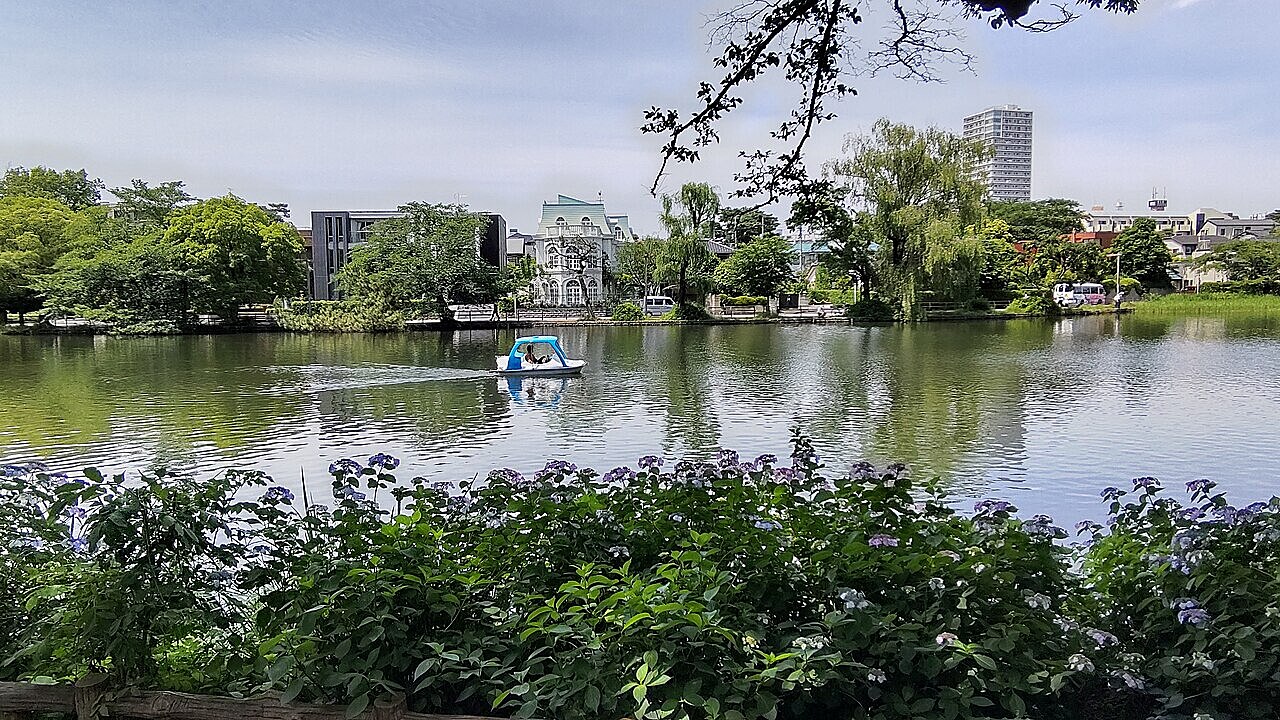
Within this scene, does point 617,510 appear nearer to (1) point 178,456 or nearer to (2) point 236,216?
(1) point 178,456

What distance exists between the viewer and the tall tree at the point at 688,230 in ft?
122

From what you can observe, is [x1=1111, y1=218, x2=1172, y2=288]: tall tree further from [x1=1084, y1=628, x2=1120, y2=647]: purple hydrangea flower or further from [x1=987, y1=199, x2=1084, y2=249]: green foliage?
[x1=1084, y1=628, x2=1120, y2=647]: purple hydrangea flower

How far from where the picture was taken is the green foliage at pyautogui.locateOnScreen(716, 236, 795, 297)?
41906 millimetres

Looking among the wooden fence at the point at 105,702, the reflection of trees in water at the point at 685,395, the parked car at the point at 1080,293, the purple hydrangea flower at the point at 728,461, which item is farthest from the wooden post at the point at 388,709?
the parked car at the point at 1080,293

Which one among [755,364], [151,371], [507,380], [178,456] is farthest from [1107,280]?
[178,456]

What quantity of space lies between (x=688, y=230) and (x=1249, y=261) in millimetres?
30202

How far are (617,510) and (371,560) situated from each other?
712mm

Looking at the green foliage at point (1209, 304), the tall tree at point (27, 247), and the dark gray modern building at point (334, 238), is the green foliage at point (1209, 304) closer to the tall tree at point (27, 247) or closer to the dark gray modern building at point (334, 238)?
the dark gray modern building at point (334, 238)

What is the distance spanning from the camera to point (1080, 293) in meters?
47.3

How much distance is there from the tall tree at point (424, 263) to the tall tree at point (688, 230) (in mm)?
7327

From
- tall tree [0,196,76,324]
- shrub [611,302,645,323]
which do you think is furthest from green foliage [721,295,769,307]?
tall tree [0,196,76,324]

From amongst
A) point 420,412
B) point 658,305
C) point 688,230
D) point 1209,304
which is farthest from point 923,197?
point 420,412

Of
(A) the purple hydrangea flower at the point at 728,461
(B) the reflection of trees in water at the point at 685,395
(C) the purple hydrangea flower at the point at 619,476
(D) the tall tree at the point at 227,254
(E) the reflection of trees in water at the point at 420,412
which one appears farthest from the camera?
(D) the tall tree at the point at 227,254

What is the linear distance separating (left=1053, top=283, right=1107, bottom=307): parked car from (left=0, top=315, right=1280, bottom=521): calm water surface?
22.7 metres
